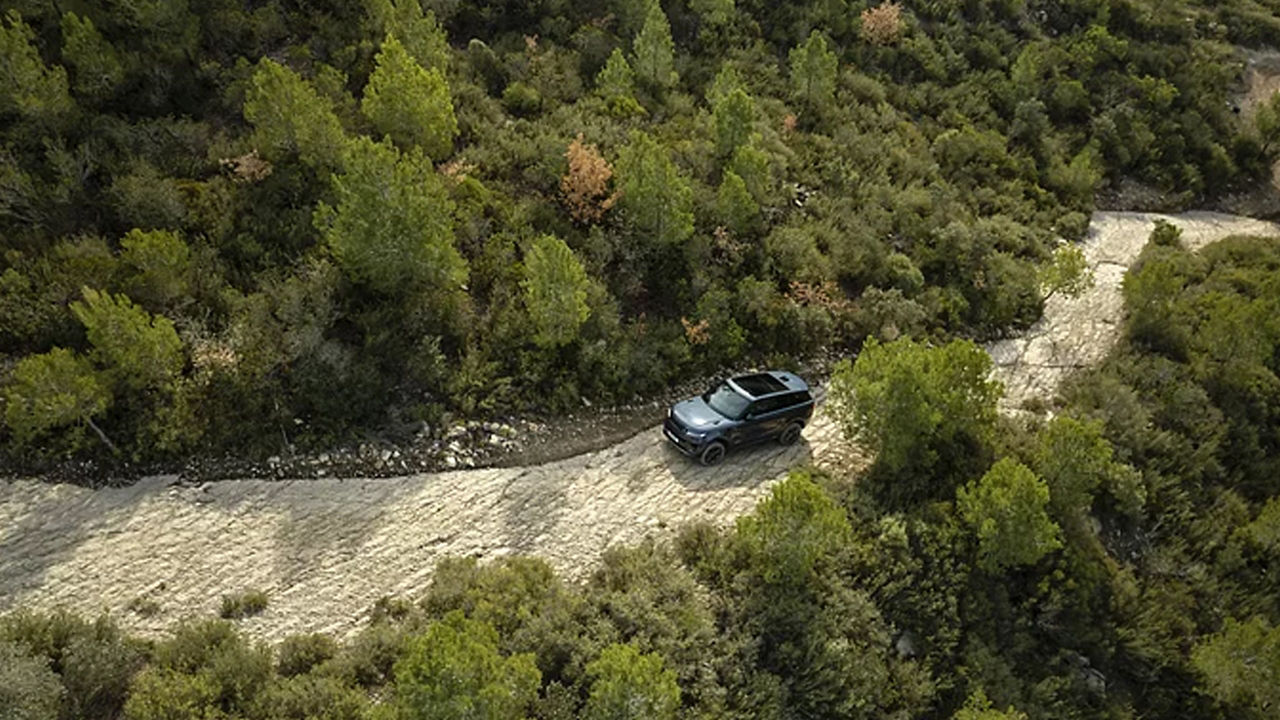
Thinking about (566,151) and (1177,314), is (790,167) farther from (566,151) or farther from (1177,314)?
(1177,314)

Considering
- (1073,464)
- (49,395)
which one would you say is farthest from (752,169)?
(49,395)

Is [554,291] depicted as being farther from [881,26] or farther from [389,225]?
[881,26]

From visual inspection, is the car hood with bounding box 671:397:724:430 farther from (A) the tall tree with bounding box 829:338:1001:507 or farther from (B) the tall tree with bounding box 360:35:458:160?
(B) the tall tree with bounding box 360:35:458:160

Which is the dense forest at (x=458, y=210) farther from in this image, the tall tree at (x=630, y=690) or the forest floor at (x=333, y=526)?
the tall tree at (x=630, y=690)

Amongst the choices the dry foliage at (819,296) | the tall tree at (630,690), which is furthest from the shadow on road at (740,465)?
the tall tree at (630,690)

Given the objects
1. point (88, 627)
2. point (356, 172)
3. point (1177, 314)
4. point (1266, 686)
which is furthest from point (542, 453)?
point (1177, 314)
